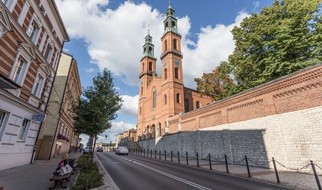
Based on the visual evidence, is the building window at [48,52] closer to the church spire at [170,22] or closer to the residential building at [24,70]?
the residential building at [24,70]

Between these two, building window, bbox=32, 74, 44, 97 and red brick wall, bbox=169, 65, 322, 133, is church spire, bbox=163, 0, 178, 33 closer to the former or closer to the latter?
red brick wall, bbox=169, 65, 322, 133

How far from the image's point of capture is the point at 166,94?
40719 mm

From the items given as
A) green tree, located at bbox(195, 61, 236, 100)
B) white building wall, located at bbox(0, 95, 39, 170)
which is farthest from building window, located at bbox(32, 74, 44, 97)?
green tree, located at bbox(195, 61, 236, 100)

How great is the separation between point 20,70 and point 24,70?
207mm

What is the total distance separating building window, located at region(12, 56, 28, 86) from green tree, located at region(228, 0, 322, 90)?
2014cm

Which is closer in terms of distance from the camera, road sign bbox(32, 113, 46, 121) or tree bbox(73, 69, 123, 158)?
road sign bbox(32, 113, 46, 121)

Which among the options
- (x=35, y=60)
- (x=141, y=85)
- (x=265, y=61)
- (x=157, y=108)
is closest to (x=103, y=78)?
(x=35, y=60)

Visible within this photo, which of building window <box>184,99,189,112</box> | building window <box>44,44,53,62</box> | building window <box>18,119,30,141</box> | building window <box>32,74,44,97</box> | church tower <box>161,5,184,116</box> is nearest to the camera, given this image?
building window <box>18,119,30,141</box>

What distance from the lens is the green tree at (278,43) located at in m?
17.7

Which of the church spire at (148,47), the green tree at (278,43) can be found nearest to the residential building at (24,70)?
the green tree at (278,43)

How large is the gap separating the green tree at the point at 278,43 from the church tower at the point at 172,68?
Answer: 18334mm

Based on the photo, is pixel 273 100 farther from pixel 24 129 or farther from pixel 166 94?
pixel 166 94

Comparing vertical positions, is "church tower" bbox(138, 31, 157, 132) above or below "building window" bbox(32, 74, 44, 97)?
above

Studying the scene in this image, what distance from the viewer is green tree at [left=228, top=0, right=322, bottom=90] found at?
57.9 feet
